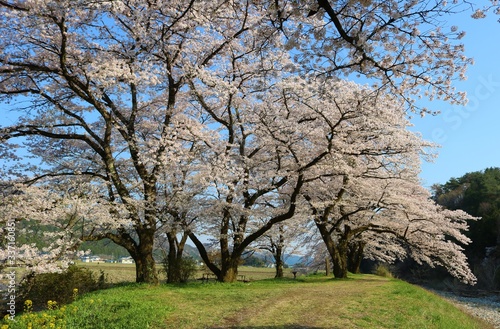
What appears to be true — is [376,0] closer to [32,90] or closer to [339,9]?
[339,9]

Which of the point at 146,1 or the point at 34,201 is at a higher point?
the point at 146,1

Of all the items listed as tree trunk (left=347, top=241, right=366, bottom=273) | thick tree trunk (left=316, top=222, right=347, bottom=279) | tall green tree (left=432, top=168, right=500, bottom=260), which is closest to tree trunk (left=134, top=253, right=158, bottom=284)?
thick tree trunk (left=316, top=222, right=347, bottom=279)

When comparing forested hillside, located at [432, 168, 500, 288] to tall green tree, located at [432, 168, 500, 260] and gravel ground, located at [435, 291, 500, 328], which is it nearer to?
tall green tree, located at [432, 168, 500, 260]

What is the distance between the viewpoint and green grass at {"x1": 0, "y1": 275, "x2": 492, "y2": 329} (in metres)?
8.80

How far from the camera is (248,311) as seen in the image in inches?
386

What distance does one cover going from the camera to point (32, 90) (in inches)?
521

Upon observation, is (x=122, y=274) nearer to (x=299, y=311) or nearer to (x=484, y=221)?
(x=299, y=311)

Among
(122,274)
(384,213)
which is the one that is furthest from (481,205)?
Answer: (122,274)

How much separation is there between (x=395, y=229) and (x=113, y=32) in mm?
17159

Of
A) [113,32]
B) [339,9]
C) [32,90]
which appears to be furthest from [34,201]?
[339,9]

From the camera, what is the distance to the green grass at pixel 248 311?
880cm

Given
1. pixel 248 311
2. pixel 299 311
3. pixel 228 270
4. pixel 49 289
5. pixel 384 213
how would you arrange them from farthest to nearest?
1. pixel 384 213
2. pixel 228 270
3. pixel 49 289
4. pixel 299 311
5. pixel 248 311

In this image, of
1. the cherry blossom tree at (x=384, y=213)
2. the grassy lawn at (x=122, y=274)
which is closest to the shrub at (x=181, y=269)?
the grassy lawn at (x=122, y=274)

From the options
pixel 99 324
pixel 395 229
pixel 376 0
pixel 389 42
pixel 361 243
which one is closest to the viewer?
pixel 376 0
